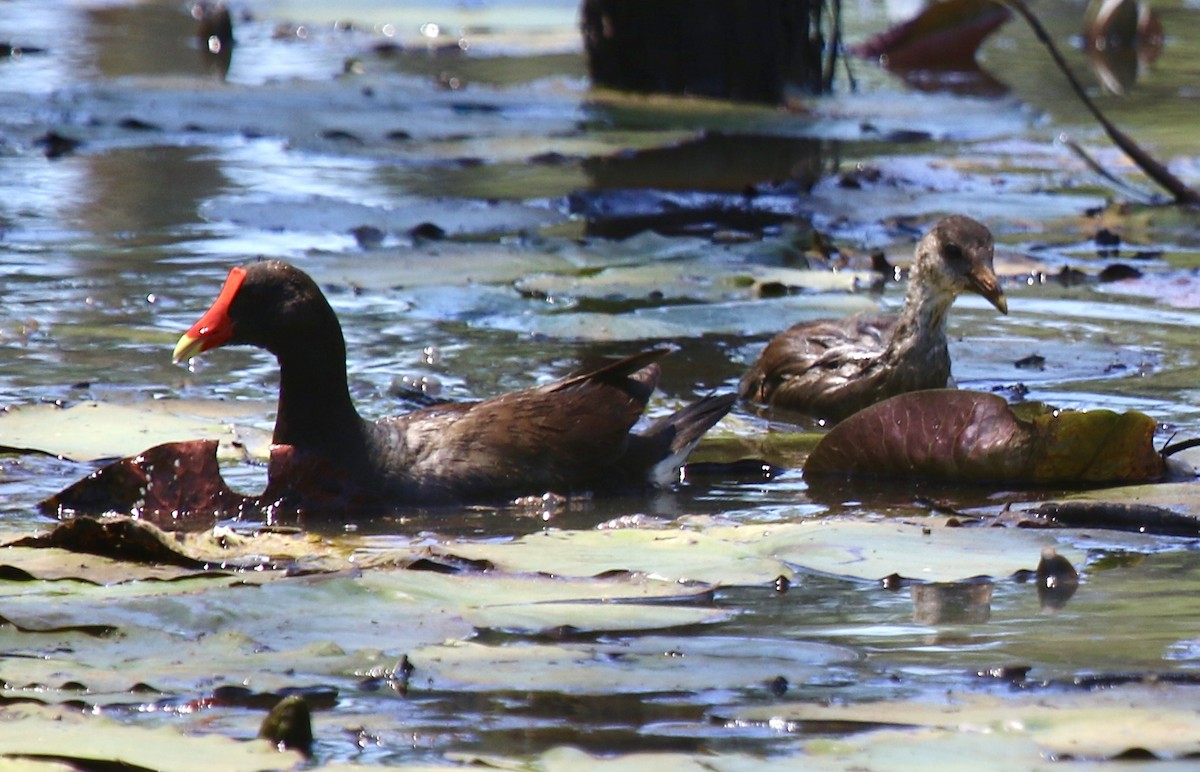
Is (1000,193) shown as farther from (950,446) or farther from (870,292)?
(950,446)

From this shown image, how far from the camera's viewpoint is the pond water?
356 centimetres

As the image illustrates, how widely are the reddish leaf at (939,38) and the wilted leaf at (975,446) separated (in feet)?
35.0

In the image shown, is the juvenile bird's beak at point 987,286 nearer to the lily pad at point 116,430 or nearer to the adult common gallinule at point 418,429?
the adult common gallinule at point 418,429

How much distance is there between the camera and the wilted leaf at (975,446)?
5.16 m

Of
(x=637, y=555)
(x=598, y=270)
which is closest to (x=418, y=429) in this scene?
(x=637, y=555)

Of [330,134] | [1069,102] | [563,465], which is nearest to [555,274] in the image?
[563,465]

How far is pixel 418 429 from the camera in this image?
533cm

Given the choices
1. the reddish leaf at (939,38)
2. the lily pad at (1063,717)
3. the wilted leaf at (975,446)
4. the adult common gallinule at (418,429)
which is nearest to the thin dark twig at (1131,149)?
the wilted leaf at (975,446)

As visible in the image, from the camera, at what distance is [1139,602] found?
4.02 metres

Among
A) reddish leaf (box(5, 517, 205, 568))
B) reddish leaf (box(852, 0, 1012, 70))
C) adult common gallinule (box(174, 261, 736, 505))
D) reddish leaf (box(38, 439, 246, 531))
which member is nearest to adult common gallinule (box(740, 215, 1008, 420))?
adult common gallinule (box(174, 261, 736, 505))

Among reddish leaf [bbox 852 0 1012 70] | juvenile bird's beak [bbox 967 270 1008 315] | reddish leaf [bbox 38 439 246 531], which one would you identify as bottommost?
reddish leaf [bbox 38 439 246 531]

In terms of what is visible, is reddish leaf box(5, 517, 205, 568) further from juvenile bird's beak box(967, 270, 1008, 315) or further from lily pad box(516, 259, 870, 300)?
lily pad box(516, 259, 870, 300)

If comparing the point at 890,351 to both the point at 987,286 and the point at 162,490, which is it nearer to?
the point at 987,286

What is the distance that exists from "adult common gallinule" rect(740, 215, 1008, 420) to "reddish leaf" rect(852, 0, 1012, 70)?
926cm
